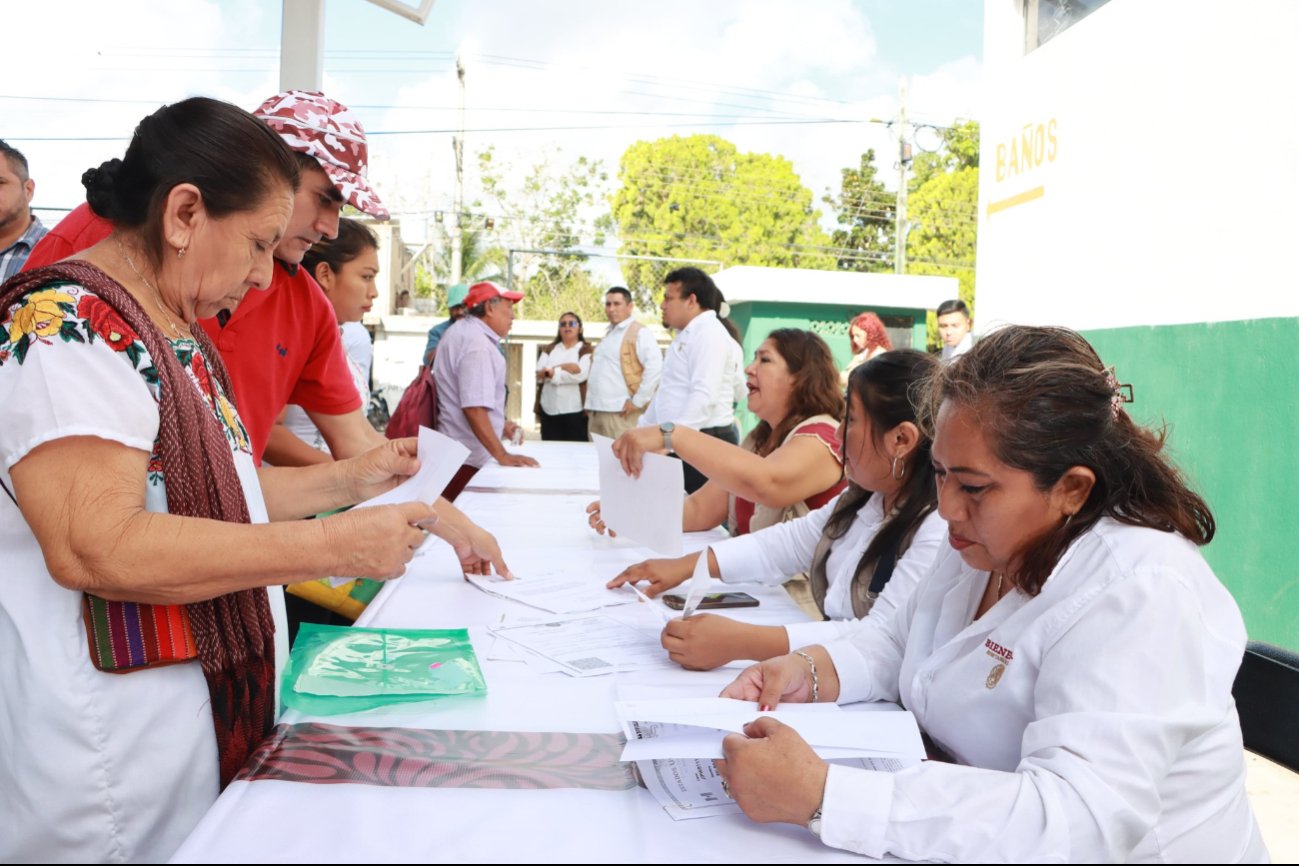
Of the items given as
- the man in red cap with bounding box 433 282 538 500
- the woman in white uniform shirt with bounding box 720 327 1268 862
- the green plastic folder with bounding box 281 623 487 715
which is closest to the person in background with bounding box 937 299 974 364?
the man in red cap with bounding box 433 282 538 500

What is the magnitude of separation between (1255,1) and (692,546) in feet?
10.8

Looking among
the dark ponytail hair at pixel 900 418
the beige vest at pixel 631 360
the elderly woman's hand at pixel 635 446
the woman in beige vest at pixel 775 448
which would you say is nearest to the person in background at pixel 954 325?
the beige vest at pixel 631 360

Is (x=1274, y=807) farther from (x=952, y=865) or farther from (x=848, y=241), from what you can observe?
(x=848, y=241)

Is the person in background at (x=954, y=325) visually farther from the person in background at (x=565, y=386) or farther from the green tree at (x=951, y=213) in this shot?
the green tree at (x=951, y=213)

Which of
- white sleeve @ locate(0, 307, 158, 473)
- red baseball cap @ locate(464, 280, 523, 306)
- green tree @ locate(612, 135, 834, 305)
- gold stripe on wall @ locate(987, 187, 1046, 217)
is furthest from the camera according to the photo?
green tree @ locate(612, 135, 834, 305)

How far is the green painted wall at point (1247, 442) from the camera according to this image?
3773 mm

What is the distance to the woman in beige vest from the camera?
2656 mm

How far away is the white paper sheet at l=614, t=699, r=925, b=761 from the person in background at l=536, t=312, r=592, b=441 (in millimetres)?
6748

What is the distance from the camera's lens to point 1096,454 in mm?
1218

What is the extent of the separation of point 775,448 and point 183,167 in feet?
6.56

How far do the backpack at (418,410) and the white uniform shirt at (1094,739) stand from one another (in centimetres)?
368

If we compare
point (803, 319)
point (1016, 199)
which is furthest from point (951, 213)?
point (1016, 199)

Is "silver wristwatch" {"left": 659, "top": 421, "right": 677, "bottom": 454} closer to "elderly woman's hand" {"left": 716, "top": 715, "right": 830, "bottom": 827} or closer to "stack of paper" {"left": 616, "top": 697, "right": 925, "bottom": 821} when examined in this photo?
"stack of paper" {"left": 616, "top": 697, "right": 925, "bottom": 821}

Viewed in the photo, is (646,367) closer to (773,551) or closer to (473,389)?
(473,389)
